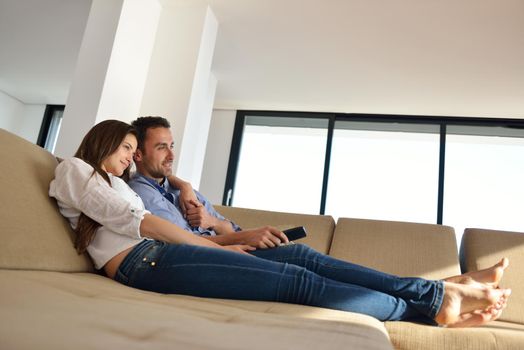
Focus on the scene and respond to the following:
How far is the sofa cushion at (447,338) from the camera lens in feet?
4.10

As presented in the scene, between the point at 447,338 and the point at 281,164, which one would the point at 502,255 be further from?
the point at 281,164

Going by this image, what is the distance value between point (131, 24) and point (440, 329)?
8.88 feet

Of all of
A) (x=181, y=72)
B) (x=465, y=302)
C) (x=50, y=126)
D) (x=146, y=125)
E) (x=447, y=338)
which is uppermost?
(x=50, y=126)

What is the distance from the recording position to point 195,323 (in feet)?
2.37

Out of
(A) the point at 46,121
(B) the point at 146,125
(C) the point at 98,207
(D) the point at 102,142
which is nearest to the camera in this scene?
(C) the point at 98,207

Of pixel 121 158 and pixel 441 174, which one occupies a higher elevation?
pixel 441 174

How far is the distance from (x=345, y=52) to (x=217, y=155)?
225cm

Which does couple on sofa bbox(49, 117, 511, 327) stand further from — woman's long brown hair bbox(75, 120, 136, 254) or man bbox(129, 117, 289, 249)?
man bbox(129, 117, 289, 249)

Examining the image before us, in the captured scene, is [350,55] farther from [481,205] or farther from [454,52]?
[481,205]

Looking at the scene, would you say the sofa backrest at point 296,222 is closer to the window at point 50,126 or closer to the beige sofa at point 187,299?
the beige sofa at point 187,299

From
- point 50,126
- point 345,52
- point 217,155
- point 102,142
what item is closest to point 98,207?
point 102,142

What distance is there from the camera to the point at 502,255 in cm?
205

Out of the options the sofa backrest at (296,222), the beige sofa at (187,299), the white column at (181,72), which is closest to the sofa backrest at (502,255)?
the beige sofa at (187,299)

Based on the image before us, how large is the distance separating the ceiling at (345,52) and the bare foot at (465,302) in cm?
240
